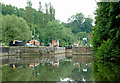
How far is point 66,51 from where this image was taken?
63.7m

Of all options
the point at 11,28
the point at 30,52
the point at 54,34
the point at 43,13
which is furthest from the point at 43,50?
the point at 43,13

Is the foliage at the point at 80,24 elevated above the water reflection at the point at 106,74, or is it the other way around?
the foliage at the point at 80,24

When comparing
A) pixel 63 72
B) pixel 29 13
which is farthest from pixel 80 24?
pixel 63 72

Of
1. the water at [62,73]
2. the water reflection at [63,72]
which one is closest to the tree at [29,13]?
the water reflection at [63,72]

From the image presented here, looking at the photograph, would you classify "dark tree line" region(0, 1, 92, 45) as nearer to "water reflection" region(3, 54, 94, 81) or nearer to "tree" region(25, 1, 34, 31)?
"tree" region(25, 1, 34, 31)

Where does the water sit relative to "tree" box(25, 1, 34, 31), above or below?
below

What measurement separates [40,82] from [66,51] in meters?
57.7

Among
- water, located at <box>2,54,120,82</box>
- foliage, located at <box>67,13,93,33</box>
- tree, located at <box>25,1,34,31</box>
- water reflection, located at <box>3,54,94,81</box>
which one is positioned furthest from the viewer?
foliage, located at <box>67,13,93,33</box>

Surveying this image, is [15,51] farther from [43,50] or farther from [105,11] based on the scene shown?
[105,11]

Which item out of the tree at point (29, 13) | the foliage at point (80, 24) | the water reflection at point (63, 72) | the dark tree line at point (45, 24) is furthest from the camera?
the foliage at point (80, 24)

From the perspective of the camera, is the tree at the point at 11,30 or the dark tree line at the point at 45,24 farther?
the dark tree line at the point at 45,24

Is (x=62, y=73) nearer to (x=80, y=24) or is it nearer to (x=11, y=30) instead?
(x=11, y=30)

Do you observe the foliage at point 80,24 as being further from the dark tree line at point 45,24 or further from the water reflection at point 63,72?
the water reflection at point 63,72

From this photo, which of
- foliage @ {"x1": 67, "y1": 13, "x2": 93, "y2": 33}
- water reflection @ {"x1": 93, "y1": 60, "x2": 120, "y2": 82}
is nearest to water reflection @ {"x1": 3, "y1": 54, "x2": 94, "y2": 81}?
water reflection @ {"x1": 93, "y1": 60, "x2": 120, "y2": 82}
